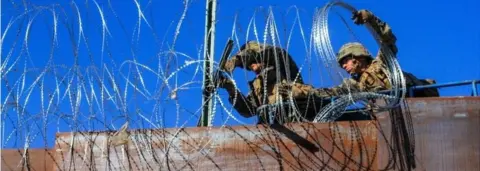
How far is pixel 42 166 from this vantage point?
9.57m

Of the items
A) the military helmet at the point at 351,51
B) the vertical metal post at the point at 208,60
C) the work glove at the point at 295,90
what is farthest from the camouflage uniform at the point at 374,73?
the vertical metal post at the point at 208,60

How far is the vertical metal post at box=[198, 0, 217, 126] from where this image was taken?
862cm

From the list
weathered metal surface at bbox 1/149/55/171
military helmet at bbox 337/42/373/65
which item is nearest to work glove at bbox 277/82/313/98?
military helmet at bbox 337/42/373/65

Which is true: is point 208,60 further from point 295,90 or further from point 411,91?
point 411,91

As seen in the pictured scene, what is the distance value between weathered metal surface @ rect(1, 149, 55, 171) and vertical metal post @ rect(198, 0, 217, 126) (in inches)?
59.6

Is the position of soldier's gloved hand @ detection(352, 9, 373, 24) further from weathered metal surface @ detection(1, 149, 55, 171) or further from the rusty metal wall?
weathered metal surface @ detection(1, 149, 55, 171)

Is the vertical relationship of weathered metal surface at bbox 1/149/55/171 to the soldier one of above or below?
below

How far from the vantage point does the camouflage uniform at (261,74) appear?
8789 mm

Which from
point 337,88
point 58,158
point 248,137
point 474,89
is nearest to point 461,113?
point 474,89

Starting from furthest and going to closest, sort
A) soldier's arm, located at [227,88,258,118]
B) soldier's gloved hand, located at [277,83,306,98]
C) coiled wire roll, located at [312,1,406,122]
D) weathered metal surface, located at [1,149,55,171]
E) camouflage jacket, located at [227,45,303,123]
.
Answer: weathered metal surface, located at [1,149,55,171] → camouflage jacket, located at [227,45,303,123] → soldier's arm, located at [227,88,258,118] → soldier's gloved hand, located at [277,83,306,98] → coiled wire roll, located at [312,1,406,122]

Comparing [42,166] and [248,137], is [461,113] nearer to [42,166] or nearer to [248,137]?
[248,137]

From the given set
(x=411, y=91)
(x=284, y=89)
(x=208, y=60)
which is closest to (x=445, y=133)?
(x=411, y=91)

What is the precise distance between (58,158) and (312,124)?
2.43 m

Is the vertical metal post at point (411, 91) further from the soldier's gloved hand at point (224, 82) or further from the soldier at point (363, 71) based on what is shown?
the soldier's gloved hand at point (224, 82)
